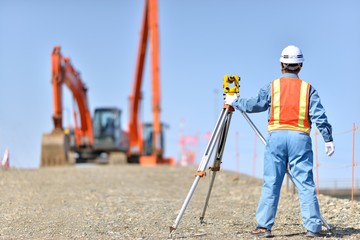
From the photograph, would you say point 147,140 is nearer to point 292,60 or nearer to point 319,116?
point 292,60

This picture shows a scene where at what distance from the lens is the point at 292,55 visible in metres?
6.61

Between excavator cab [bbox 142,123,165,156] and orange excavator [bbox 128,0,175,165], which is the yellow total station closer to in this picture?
orange excavator [bbox 128,0,175,165]

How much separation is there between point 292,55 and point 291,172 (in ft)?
3.59

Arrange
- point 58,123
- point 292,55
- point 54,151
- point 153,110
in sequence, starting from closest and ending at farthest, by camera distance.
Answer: point 292,55, point 54,151, point 58,123, point 153,110

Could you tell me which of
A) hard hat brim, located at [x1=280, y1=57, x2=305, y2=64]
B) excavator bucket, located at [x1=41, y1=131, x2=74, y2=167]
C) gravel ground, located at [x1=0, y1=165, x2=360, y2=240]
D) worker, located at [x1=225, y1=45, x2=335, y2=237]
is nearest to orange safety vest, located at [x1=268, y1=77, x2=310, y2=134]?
worker, located at [x1=225, y1=45, x2=335, y2=237]

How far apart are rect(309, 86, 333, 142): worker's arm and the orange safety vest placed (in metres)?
0.05

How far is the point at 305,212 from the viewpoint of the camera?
21.1 feet

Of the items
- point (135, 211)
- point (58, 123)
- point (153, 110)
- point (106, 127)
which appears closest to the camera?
point (135, 211)

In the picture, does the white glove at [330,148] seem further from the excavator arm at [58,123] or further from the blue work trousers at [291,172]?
the excavator arm at [58,123]

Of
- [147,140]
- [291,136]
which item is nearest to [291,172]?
[291,136]

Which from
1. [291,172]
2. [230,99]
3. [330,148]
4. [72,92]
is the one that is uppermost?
[72,92]

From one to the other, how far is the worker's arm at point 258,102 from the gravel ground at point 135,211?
1.23m

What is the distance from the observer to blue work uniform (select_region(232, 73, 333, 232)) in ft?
21.1

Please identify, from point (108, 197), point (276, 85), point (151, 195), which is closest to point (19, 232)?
point (276, 85)
